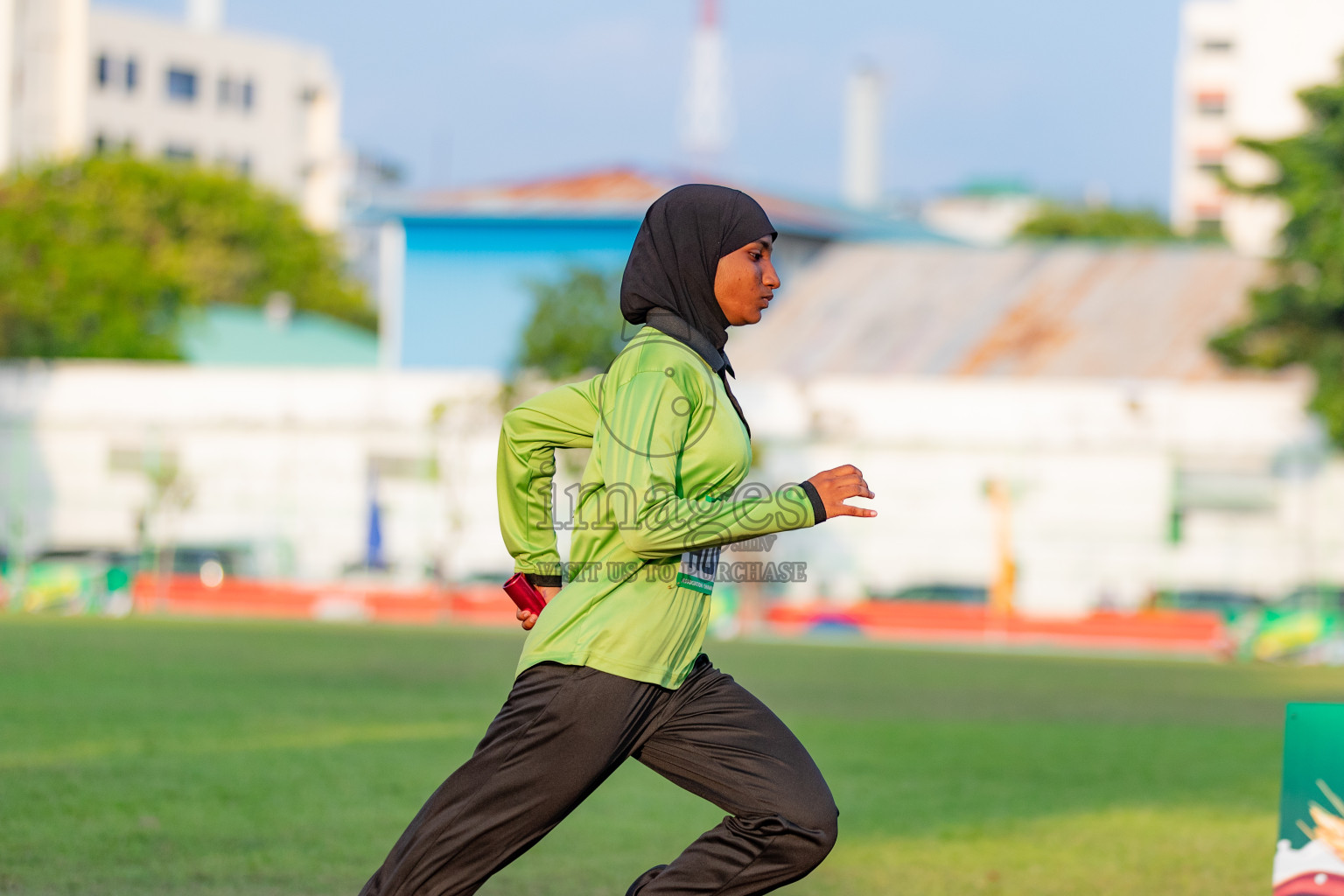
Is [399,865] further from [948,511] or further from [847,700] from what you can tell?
[948,511]

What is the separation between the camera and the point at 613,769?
4016 mm

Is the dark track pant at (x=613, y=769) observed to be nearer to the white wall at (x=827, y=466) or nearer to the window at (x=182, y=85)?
the white wall at (x=827, y=466)

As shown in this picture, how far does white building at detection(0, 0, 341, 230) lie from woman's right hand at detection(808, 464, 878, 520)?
2673 inches

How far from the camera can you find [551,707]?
4047 millimetres

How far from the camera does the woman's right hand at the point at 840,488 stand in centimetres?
383

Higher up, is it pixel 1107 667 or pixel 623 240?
pixel 623 240

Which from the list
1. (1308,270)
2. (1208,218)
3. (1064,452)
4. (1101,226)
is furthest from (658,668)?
(1208,218)

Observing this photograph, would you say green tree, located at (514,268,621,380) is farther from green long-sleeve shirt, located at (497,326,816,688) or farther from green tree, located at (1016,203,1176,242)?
green tree, located at (1016,203,1176,242)

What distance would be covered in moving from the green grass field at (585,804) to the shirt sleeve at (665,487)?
10.2ft

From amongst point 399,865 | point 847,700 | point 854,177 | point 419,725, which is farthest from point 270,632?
point 854,177

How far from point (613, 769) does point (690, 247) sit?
111cm

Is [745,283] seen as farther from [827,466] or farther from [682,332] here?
[827,466]

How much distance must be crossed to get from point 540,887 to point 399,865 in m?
2.89

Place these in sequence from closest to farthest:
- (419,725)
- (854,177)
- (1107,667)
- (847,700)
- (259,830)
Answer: (259,830), (419,725), (847,700), (1107,667), (854,177)
